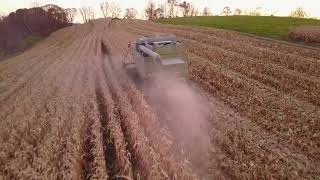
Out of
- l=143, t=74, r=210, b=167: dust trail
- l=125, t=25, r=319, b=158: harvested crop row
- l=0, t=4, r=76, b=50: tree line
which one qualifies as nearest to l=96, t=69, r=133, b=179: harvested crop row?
l=143, t=74, r=210, b=167: dust trail

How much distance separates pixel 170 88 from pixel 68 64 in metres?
13.6

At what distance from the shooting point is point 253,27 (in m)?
41.1

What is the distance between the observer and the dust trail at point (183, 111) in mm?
11129

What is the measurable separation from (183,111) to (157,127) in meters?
2.33

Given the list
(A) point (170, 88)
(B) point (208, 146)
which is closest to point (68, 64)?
(A) point (170, 88)

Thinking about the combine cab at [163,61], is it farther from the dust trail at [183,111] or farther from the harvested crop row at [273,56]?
the harvested crop row at [273,56]

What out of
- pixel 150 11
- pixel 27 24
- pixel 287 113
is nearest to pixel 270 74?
pixel 287 113

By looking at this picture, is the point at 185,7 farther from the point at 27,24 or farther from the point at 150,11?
the point at 27,24

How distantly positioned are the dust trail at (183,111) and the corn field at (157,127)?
0.12 metres

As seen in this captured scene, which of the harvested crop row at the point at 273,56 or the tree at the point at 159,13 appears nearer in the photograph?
the harvested crop row at the point at 273,56

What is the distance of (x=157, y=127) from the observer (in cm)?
1219

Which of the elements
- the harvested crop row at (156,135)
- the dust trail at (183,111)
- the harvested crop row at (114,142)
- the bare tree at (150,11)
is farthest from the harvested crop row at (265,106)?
the bare tree at (150,11)

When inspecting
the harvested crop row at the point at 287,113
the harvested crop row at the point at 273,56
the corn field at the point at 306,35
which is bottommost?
the harvested crop row at the point at 287,113

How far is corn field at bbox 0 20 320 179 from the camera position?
951 cm
